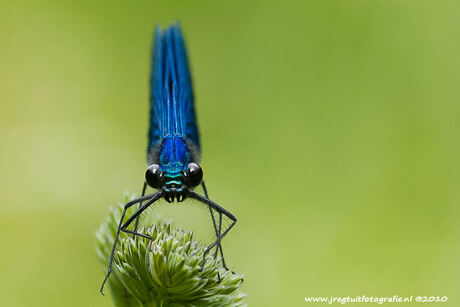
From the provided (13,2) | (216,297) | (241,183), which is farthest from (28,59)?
(216,297)

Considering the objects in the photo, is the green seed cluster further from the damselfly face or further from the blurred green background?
the blurred green background

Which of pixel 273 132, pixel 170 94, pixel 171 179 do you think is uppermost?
pixel 170 94

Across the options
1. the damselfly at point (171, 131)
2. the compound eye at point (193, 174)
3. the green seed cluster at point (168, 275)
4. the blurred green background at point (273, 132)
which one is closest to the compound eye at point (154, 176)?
the damselfly at point (171, 131)

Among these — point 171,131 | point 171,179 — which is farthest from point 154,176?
point 171,131

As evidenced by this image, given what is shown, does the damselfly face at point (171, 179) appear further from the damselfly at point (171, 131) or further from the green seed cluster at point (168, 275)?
the green seed cluster at point (168, 275)

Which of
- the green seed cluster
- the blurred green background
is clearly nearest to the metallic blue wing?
the green seed cluster

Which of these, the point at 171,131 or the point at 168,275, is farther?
the point at 171,131

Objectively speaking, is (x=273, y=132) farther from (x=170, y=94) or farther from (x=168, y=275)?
(x=168, y=275)

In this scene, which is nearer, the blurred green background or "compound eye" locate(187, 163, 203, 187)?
"compound eye" locate(187, 163, 203, 187)
